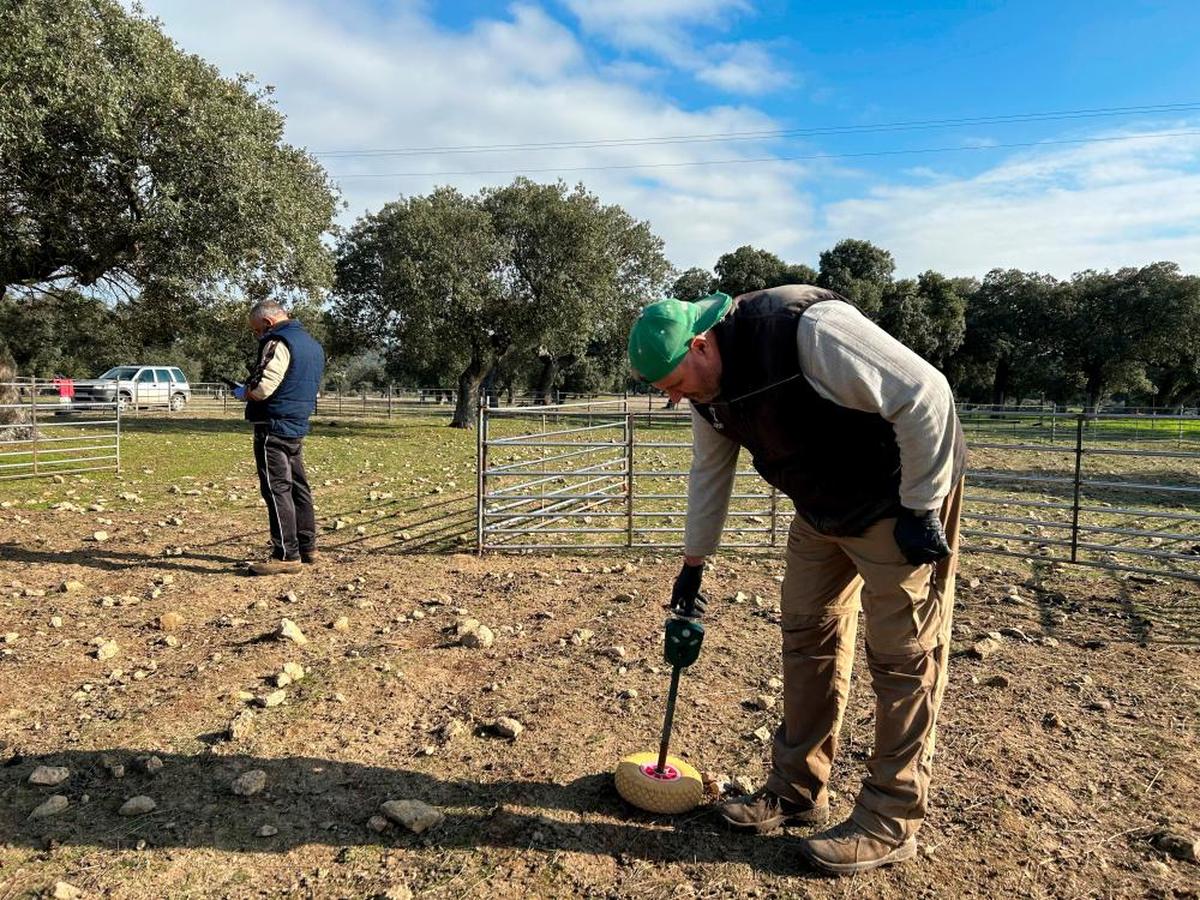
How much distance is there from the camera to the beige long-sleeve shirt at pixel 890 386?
84.9 inches

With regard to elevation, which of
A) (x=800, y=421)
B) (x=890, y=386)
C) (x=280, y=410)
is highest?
(x=890, y=386)

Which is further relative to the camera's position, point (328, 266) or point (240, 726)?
point (328, 266)

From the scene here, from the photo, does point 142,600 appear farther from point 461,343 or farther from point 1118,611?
point 461,343

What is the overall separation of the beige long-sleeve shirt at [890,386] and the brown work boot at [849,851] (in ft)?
3.96

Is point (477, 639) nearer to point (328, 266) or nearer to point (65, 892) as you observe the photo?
point (65, 892)

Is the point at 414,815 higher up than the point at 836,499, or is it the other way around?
the point at 836,499

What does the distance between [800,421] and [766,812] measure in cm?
150

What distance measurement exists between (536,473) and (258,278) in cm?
1316

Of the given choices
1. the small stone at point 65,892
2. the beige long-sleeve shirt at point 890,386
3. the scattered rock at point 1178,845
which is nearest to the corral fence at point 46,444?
the small stone at point 65,892

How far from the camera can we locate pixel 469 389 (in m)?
25.7

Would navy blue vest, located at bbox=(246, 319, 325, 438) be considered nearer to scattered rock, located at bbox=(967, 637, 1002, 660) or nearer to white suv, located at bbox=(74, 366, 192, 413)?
scattered rock, located at bbox=(967, 637, 1002, 660)

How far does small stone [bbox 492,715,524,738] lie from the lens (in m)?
3.44

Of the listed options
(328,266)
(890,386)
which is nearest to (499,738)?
(890,386)

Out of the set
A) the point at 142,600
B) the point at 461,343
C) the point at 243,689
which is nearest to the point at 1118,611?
the point at 243,689
